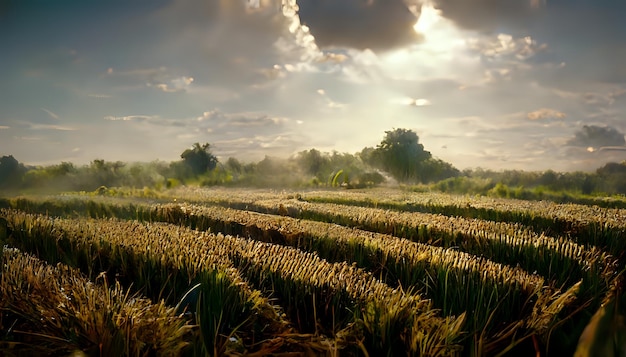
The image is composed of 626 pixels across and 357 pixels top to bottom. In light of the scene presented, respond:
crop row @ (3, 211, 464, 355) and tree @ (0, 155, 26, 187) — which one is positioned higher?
tree @ (0, 155, 26, 187)

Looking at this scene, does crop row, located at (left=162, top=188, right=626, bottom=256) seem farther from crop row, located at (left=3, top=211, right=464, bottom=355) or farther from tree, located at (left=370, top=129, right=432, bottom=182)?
tree, located at (left=370, top=129, right=432, bottom=182)

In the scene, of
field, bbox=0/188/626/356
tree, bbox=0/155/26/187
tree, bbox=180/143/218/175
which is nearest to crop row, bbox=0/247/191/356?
field, bbox=0/188/626/356

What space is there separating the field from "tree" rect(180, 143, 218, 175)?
704 millimetres

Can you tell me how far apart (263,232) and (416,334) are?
244 centimetres

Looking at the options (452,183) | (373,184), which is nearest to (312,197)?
(452,183)

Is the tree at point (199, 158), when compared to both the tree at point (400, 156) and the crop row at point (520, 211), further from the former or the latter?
the tree at point (400, 156)

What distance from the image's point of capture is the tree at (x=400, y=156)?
950 cm

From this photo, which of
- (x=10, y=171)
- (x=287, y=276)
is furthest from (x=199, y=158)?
(x=287, y=276)

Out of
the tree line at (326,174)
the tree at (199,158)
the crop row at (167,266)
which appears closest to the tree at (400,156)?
the tree line at (326,174)

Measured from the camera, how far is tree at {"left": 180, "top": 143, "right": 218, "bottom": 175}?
3.63 m

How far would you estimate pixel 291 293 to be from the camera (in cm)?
179

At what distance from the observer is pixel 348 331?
4.71 ft

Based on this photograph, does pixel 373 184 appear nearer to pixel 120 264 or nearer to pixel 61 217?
pixel 61 217

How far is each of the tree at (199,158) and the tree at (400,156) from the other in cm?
615
